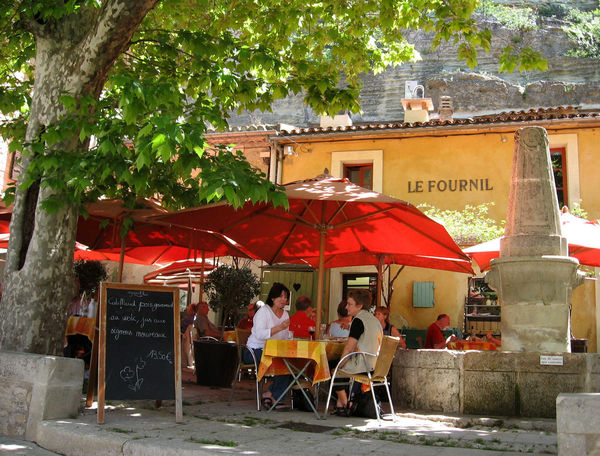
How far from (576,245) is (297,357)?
189 inches

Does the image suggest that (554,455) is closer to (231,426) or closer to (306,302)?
(231,426)

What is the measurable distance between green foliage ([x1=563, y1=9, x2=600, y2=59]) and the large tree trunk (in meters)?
35.5

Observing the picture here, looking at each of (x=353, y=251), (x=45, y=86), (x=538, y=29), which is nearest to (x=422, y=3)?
(x=353, y=251)

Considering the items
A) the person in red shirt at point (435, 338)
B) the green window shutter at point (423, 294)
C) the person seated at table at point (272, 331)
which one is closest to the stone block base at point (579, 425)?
the person seated at table at point (272, 331)

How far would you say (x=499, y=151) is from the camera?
607 inches

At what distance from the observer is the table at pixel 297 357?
5902 mm

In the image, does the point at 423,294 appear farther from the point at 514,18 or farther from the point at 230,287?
the point at 514,18

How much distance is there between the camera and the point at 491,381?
6.23 metres

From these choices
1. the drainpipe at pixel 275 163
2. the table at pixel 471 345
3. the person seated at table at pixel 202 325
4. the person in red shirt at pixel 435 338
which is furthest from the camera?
the drainpipe at pixel 275 163

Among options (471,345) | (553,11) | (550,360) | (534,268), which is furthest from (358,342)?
(553,11)

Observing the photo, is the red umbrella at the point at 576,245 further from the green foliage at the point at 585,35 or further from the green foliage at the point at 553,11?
the green foliage at the point at 553,11

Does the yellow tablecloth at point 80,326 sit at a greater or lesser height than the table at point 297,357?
greater

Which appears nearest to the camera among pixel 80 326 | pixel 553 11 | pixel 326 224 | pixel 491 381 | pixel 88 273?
pixel 491 381

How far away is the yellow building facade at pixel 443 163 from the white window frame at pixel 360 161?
0.03 meters
